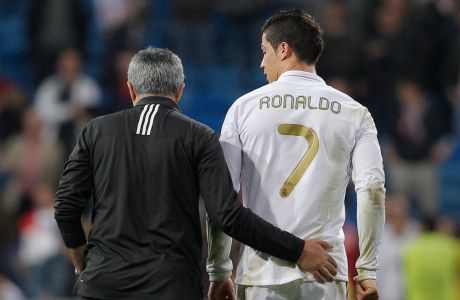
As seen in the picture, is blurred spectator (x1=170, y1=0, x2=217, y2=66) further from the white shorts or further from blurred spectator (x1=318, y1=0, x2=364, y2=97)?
the white shorts

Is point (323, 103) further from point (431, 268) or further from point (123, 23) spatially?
point (123, 23)

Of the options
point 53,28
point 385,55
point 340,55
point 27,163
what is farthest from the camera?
point 53,28

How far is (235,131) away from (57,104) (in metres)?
7.50

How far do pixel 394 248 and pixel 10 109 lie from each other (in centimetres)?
466

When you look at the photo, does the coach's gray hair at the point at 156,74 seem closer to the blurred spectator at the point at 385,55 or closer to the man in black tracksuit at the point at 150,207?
the man in black tracksuit at the point at 150,207

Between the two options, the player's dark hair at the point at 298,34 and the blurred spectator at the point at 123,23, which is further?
the blurred spectator at the point at 123,23

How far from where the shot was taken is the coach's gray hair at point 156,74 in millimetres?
4871

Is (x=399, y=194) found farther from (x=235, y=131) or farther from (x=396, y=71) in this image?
(x=235, y=131)

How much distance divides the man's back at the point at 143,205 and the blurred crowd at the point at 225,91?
5687 mm

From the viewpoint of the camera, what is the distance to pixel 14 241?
11359 millimetres

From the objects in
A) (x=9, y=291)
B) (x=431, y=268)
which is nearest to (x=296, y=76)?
(x=431, y=268)

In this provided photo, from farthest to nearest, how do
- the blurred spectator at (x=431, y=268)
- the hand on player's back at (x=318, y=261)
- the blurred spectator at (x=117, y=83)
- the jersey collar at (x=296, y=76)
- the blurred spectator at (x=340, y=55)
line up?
the blurred spectator at (x=117, y=83) → the blurred spectator at (x=340, y=55) → the blurred spectator at (x=431, y=268) → the jersey collar at (x=296, y=76) → the hand on player's back at (x=318, y=261)

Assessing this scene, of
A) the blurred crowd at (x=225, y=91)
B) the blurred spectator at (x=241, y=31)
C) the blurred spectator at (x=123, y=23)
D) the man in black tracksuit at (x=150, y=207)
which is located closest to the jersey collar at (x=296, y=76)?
the man in black tracksuit at (x=150, y=207)

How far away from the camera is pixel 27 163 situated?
39.8 ft
